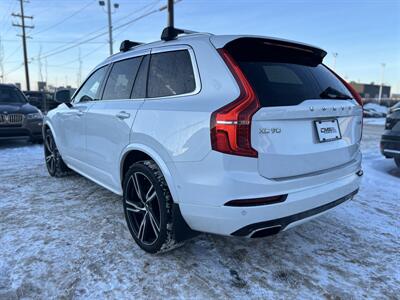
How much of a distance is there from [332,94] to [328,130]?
389 mm

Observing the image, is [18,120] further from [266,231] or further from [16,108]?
[266,231]

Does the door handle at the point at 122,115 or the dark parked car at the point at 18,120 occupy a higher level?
the door handle at the point at 122,115

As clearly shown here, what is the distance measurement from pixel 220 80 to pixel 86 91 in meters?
2.64

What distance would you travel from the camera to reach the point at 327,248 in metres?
2.89

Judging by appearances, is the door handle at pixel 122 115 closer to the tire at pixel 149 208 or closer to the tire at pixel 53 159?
the tire at pixel 149 208

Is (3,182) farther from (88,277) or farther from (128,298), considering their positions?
(128,298)

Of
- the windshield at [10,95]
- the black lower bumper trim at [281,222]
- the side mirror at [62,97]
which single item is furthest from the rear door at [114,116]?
the windshield at [10,95]

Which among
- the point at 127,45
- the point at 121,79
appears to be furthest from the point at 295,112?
the point at 127,45

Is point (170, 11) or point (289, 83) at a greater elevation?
point (170, 11)

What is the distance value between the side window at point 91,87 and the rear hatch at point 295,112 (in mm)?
2127

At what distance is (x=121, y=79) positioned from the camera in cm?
335

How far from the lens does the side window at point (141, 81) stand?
2.91 metres

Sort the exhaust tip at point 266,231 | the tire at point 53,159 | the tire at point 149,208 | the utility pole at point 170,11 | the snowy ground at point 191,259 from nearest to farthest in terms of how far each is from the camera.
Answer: the exhaust tip at point 266,231, the snowy ground at point 191,259, the tire at point 149,208, the tire at point 53,159, the utility pole at point 170,11

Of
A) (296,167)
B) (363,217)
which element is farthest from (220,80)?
(363,217)
